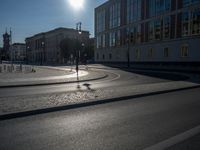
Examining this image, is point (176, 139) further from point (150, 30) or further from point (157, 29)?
point (150, 30)

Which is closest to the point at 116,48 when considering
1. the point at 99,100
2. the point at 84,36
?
the point at 84,36

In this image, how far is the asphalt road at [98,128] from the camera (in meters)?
4.77

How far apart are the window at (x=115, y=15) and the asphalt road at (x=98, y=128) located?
5785cm

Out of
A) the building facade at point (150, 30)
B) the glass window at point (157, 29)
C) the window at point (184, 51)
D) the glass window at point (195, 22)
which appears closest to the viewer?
the glass window at point (195, 22)

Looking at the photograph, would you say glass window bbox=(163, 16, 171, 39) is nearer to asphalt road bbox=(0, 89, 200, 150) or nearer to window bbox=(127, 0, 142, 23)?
window bbox=(127, 0, 142, 23)

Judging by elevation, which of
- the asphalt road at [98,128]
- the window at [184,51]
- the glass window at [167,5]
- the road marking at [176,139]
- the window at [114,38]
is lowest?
the road marking at [176,139]

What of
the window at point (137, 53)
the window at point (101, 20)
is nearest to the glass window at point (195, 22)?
the window at point (137, 53)

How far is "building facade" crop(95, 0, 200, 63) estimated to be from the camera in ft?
132

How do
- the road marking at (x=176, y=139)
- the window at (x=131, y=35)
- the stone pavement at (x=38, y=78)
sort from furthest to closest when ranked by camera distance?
Result: the window at (x=131, y=35) → the stone pavement at (x=38, y=78) → the road marking at (x=176, y=139)

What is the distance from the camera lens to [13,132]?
5.49 metres

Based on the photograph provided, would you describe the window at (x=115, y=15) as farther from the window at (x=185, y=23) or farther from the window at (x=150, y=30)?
the window at (x=185, y=23)

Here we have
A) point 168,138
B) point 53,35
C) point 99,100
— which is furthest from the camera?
point 53,35

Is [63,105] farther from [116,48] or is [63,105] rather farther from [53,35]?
[53,35]

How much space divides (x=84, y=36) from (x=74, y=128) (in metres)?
105
